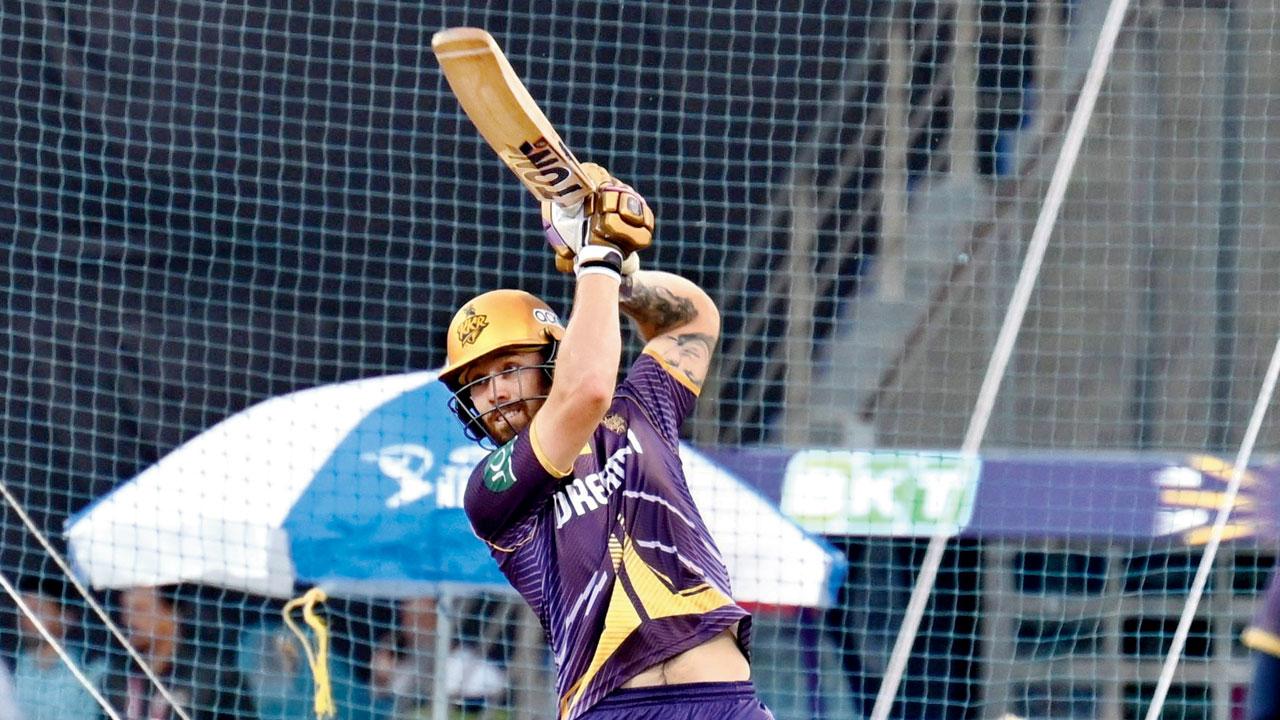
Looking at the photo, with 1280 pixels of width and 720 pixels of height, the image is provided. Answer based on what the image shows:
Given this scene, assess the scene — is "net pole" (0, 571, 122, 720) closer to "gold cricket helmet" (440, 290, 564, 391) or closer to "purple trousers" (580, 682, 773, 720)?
"gold cricket helmet" (440, 290, 564, 391)

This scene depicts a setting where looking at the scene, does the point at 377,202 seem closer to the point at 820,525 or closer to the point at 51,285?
the point at 51,285

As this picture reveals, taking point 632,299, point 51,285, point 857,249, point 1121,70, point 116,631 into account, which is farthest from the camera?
point 857,249

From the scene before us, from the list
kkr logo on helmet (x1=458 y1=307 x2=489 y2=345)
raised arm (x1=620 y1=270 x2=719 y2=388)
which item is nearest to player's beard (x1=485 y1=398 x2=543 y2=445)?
kkr logo on helmet (x1=458 y1=307 x2=489 y2=345)

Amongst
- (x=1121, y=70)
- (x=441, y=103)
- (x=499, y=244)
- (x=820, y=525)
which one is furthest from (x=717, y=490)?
(x=1121, y=70)

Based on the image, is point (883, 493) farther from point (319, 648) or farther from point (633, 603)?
point (633, 603)

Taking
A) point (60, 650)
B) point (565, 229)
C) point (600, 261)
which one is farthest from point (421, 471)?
point (600, 261)

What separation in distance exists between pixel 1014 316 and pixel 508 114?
3.41 metres

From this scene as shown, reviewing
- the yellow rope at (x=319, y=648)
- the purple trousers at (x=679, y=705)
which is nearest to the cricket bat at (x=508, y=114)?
the purple trousers at (x=679, y=705)

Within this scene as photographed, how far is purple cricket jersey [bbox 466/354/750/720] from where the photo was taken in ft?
10.2

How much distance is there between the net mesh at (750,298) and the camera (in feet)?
20.0

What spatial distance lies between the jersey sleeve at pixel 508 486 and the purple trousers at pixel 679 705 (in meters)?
0.36

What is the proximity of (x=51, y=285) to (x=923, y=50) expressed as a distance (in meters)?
3.27

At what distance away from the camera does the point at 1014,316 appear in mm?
6328

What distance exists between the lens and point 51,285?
→ 20.5ft
